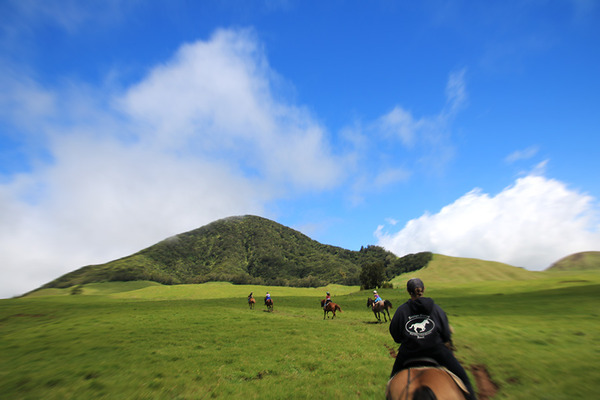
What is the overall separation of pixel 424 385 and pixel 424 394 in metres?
0.15

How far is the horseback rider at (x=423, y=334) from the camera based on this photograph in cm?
504

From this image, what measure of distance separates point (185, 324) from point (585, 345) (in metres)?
A: 31.2

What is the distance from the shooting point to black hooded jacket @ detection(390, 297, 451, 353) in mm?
5141

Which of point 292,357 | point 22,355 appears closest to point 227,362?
point 292,357

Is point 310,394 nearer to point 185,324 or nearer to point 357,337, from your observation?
point 357,337

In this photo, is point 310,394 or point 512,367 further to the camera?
point 512,367

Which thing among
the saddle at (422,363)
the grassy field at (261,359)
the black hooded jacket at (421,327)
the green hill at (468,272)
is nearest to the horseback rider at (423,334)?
the black hooded jacket at (421,327)

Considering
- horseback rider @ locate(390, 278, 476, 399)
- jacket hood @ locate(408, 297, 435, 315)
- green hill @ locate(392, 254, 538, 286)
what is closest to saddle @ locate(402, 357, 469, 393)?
horseback rider @ locate(390, 278, 476, 399)

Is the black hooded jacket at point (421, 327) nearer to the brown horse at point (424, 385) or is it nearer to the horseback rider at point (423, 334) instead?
the horseback rider at point (423, 334)

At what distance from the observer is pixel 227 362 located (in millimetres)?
14281

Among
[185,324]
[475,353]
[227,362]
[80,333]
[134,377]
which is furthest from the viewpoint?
[185,324]

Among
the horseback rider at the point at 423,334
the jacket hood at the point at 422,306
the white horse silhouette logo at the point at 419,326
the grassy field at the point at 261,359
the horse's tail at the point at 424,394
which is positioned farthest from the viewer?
the grassy field at the point at 261,359

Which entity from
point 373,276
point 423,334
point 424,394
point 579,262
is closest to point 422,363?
point 423,334

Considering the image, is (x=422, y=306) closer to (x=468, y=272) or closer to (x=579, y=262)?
(x=468, y=272)
